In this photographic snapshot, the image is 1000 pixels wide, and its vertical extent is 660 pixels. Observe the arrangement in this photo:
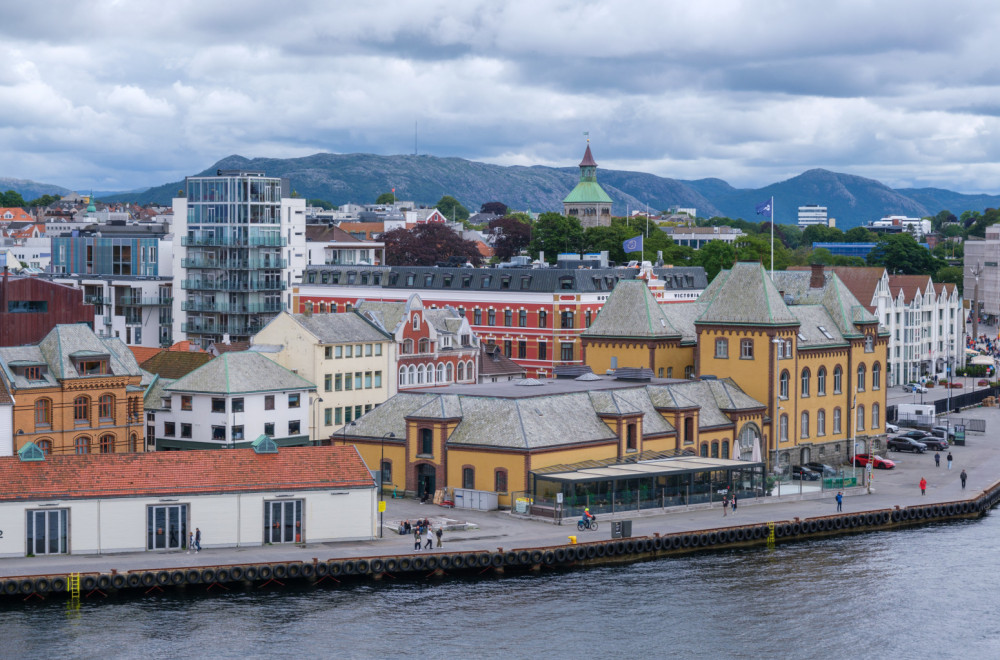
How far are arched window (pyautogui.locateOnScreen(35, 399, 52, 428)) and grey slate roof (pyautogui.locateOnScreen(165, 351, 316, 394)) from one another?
10.9 metres

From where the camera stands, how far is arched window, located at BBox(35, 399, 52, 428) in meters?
91.0

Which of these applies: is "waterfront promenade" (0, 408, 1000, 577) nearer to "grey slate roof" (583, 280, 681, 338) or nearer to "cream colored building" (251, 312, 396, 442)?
"grey slate roof" (583, 280, 681, 338)

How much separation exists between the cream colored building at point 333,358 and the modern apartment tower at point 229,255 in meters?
37.9

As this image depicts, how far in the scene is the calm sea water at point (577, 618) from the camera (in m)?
64.5

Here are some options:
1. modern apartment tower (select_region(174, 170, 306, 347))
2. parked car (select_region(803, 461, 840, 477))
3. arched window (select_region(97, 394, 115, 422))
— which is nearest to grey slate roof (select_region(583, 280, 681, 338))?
parked car (select_region(803, 461, 840, 477))

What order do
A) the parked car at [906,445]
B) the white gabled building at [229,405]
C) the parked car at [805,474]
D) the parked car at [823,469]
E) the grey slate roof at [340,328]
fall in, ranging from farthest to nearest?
1. the parked car at [906,445]
2. the grey slate roof at [340,328]
3. the parked car at [823,469]
4. the parked car at [805,474]
5. the white gabled building at [229,405]

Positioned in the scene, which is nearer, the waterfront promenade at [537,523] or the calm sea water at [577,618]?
the calm sea water at [577,618]

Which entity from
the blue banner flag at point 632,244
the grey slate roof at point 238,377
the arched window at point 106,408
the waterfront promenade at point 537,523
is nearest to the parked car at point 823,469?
the waterfront promenade at point 537,523

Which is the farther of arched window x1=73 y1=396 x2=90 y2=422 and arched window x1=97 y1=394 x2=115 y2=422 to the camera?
arched window x1=97 y1=394 x2=115 y2=422

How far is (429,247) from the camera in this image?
A: 193 metres

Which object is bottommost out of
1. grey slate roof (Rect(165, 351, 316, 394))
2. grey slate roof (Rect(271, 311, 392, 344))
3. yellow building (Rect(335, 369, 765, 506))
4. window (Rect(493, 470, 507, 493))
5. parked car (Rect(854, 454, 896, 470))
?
parked car (Rect(854, 454, 896, 470))

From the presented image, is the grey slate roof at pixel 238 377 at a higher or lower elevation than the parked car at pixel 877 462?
higher

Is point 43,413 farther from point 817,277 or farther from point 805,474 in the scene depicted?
point 817,277

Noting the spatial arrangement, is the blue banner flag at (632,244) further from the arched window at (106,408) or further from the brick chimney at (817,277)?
the arched window at (106,408)
